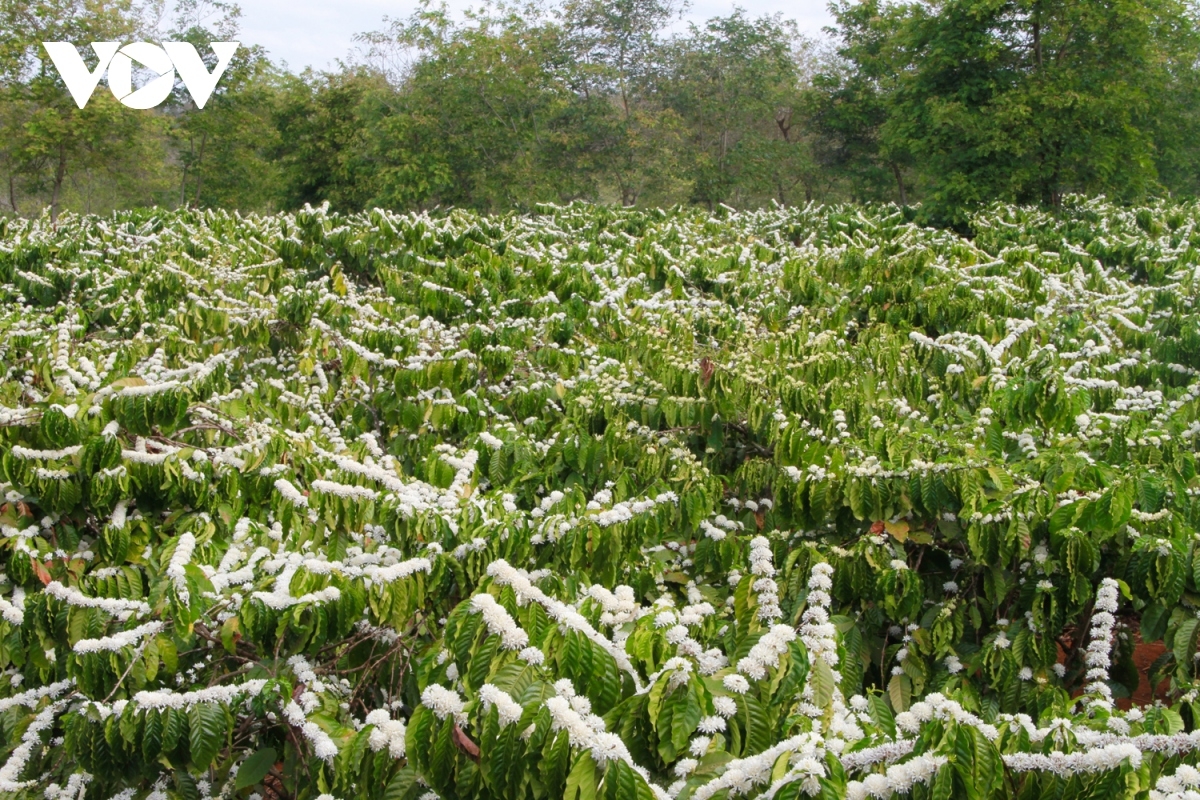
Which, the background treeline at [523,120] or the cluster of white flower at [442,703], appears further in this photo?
the background treeline at [523,120]

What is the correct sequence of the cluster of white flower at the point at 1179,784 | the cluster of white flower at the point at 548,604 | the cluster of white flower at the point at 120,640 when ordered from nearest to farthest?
the cluster of white flower at the point at 1179,784
the cluster of white flower at the point at 548,604
the cluster of white flower at the point at 120,640

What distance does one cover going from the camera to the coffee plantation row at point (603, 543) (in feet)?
6.64

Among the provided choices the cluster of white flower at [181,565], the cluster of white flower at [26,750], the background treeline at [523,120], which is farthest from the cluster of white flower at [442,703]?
the background treeline at [523,120]

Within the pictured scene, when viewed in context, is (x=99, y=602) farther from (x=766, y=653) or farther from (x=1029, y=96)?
(x=1029, y=96)

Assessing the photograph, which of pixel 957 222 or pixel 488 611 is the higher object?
pixel 957 222

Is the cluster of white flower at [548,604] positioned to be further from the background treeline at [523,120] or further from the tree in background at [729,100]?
the tree in background at [729,100]

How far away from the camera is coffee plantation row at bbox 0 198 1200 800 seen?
2.03m

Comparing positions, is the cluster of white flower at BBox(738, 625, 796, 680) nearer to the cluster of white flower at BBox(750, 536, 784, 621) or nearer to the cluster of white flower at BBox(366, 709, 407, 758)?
the cluster of white flower at BBox(750, 536, 784, 621)

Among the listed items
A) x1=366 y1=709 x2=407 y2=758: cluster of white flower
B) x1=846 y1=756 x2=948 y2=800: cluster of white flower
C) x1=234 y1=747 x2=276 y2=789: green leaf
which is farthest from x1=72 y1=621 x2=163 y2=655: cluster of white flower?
x1=846 y1=756 x2=948 y2=800: cluster of white flower

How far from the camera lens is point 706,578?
382 cm

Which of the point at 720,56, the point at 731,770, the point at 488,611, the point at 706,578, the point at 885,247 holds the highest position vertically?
the point at 720,56

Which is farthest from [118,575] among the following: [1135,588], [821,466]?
[1135,588]

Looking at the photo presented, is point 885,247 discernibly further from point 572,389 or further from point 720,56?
point 720,56

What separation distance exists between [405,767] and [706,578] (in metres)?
1.89
